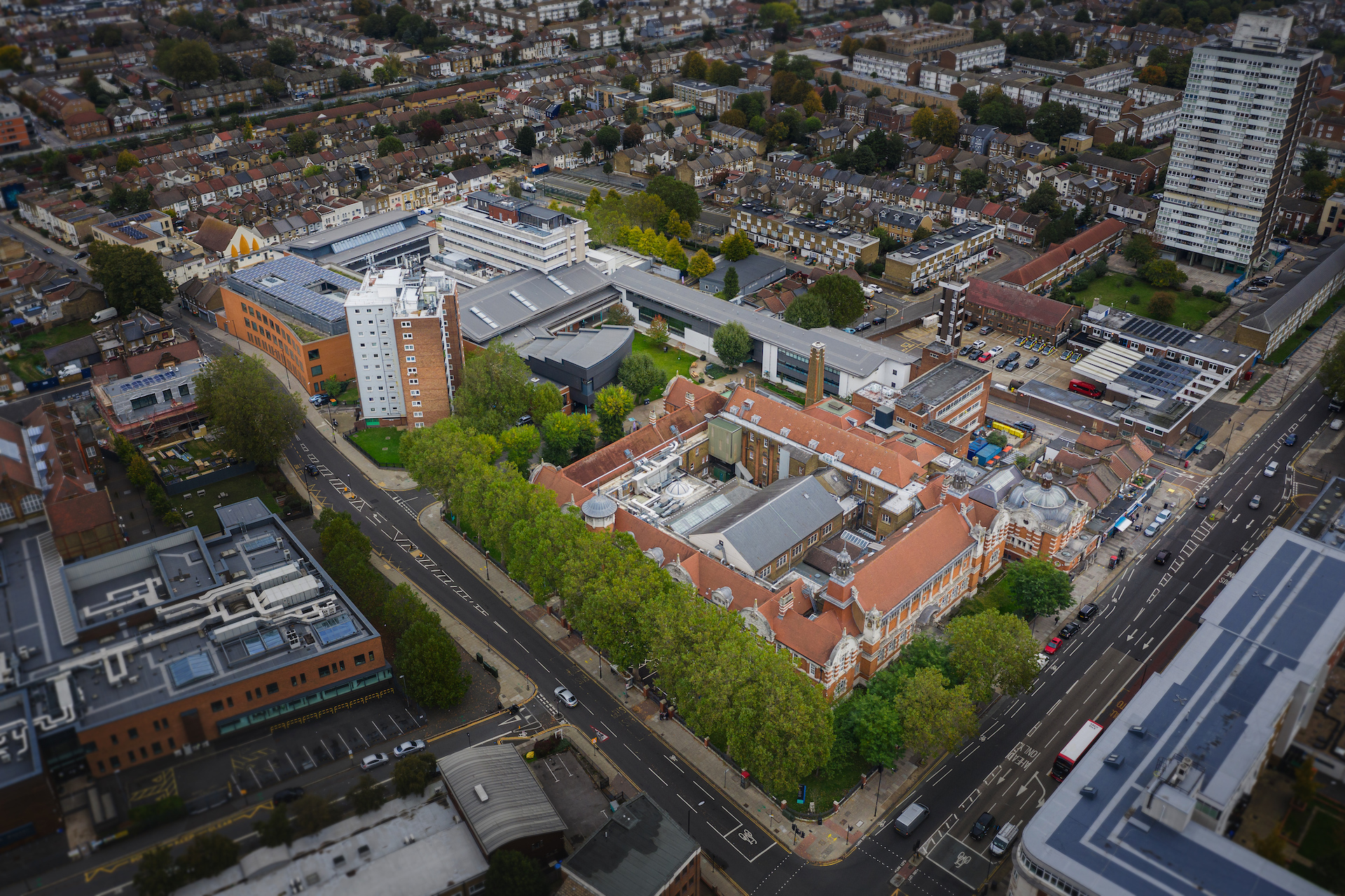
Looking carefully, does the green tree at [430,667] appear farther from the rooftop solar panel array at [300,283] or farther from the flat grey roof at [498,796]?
the rooftop solar panel array at [300,283]

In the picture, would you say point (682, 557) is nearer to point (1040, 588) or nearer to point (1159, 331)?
point (1040, 588)

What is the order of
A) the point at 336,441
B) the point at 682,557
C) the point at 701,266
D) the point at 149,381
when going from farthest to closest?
1. the point at 701,266
2. the point at 149,381
3. the point at 336,441
4. the point at 682,557

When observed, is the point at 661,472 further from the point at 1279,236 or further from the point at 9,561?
the point at 1279,236

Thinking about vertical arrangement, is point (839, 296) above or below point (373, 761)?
above

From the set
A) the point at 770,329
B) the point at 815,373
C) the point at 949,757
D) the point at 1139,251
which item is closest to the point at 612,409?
the point at 815,373

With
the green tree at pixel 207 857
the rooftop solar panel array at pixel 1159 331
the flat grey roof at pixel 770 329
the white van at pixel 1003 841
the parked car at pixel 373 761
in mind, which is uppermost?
the flat grey roof at pixel 770 329

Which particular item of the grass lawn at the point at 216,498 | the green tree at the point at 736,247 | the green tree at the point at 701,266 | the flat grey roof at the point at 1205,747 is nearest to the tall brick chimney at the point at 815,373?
the green tree at the point at 701,266
